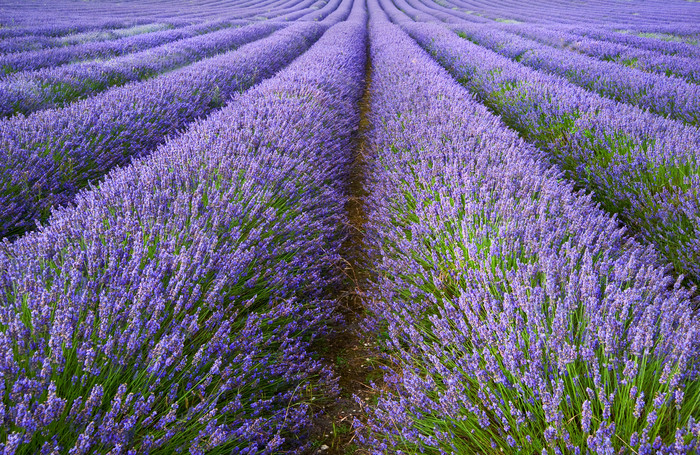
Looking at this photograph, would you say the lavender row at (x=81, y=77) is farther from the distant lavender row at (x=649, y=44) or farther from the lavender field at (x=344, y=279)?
the distant lavender row at (x=649, y=44)

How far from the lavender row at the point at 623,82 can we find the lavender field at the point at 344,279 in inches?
4.3

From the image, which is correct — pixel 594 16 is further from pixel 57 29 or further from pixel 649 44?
pixel 57 29

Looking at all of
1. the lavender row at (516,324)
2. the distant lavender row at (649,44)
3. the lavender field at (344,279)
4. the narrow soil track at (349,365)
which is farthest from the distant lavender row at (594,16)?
the narrow soil track at (349,365)

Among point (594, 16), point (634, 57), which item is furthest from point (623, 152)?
point (594, 16)

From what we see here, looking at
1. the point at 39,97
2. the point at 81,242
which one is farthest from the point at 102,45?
the point at 81,242

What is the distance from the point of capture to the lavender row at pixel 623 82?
464cm

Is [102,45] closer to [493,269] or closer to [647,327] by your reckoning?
[493,269]

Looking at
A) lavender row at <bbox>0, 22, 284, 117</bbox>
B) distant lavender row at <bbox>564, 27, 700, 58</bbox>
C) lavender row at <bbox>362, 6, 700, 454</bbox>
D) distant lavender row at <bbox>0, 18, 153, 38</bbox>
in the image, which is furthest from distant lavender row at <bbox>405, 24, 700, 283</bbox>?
distant lavender row at <bbox>0, 18, 153, 38</bbox>

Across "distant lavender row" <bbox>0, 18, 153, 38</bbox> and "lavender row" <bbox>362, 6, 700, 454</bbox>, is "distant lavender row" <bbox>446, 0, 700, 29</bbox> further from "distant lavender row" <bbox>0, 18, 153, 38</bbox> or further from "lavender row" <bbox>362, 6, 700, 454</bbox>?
"lavender row" <bbox>362, 6, 700, 454</bbox>

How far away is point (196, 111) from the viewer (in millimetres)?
4762

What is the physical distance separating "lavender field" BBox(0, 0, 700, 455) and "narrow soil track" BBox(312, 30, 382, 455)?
0.04 ft

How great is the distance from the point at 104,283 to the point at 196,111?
3.77 meters

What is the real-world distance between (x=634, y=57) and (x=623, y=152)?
6604 millimetres

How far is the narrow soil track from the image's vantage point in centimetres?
168
